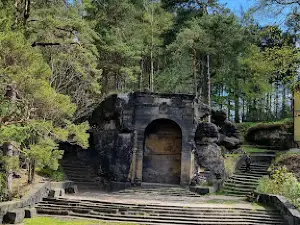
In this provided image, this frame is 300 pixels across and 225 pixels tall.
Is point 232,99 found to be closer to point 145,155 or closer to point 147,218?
point 145,155

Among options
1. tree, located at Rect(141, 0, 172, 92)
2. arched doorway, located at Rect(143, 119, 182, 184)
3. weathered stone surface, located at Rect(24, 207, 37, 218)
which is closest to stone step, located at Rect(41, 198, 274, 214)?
weathered stone surface, located at Rect(24, 207, 37, 218)

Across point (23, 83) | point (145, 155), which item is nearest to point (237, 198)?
point (145, 155)

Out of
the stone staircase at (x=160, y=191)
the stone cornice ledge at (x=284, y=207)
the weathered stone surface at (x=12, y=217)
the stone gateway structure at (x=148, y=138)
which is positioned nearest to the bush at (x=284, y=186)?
the stone cornice ledge at (x=284, y=207)

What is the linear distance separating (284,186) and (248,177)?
558 cm

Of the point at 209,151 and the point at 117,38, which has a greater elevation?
the point at 117,38

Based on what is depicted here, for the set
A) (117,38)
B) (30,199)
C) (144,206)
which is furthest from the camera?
(117,38)

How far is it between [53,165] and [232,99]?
24.3m

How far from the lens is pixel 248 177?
2117 cm

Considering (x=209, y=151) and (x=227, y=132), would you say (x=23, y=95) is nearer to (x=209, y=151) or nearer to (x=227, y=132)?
(x=209, y=151)

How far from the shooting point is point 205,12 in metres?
29.0

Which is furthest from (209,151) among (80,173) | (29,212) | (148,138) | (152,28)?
(152,28)

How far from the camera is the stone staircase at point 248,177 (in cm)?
1962

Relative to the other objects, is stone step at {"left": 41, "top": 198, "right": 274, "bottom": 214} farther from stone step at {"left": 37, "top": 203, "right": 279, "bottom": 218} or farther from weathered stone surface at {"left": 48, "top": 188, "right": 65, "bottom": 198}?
weathered stone surface at {"left": 48, "top": 188, "right": 65, "bottom": 198}

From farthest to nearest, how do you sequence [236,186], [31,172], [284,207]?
1. [236,186]
2. [31,172]
3. [284,207]
